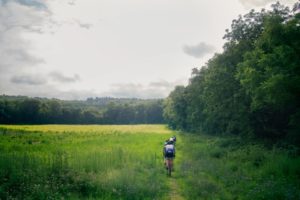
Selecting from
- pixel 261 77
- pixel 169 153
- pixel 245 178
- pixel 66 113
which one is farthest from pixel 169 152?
pixel 66 113

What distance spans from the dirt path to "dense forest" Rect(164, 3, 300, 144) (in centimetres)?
899

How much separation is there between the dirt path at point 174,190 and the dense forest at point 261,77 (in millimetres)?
8992

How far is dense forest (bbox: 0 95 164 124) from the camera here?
11575 centimetres

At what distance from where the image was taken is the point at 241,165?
1798cm

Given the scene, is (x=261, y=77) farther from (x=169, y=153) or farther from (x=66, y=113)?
(x=66, y=113)

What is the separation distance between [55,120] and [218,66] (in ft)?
332

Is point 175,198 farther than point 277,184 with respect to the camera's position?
Yes

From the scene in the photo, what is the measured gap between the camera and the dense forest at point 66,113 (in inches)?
4557

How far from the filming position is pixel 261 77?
24219mm

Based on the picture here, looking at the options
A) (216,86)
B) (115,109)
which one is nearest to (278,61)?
(216,86)

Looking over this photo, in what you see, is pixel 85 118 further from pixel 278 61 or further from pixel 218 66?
pixel 278 61

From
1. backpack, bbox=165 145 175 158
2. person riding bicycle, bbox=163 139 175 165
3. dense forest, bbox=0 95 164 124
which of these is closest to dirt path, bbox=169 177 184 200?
person riding bicycle, bbox=163 139 175 165

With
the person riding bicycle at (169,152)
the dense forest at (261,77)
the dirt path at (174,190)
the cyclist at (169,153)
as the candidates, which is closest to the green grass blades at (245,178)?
the dirt path at (174,190)

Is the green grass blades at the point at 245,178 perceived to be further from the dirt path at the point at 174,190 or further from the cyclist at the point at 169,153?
the cyclist at the point at 169,153
